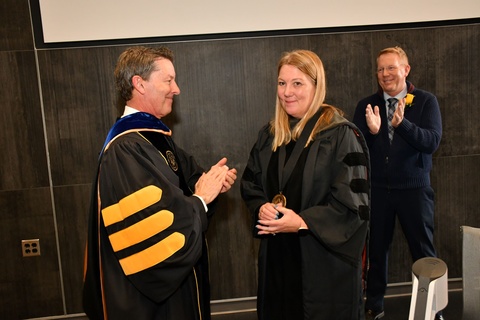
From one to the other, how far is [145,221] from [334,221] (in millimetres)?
834

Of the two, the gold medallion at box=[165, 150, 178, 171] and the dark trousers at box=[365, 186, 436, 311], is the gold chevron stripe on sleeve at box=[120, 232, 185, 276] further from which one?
the dark trousers at box=[365, 186, 436, 311]

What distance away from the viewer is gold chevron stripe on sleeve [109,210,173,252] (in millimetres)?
1808

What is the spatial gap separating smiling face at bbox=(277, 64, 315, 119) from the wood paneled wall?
1.31 metres

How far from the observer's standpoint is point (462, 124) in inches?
144

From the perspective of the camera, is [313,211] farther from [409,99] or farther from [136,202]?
[409,99]

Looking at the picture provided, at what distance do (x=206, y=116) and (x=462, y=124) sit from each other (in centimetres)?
202

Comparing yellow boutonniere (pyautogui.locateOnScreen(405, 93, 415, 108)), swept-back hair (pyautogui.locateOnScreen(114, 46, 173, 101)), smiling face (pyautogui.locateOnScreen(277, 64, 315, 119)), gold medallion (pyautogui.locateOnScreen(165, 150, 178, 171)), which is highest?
swept-back hair (pyautogui.locateOnScreen(114, 46, 173, 101))

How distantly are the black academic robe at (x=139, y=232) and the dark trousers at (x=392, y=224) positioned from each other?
1621 mm

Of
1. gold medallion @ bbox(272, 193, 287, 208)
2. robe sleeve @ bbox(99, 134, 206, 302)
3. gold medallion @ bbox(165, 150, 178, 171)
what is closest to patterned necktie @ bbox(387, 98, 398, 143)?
gold medallion @ bbox(272, 193, 287, 208)

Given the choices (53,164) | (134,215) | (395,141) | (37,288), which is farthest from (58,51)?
(395,141)

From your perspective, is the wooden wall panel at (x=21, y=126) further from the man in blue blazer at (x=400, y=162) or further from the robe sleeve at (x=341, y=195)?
the man in blue blazer at (x=400, y=162)

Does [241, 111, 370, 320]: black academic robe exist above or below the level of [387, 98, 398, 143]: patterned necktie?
below

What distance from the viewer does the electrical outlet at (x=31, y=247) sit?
3488mm

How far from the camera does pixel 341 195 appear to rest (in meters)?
2.05
